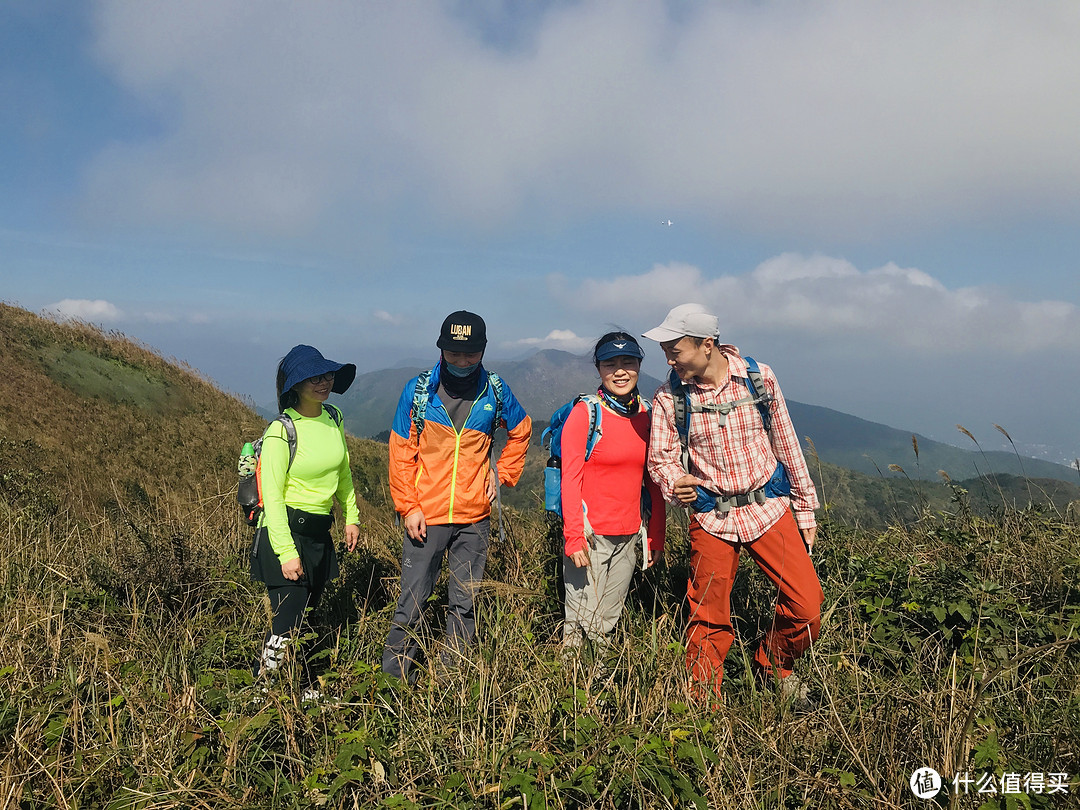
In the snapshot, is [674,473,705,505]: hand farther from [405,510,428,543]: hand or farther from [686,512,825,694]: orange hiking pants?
[405,510,428,543]: hand

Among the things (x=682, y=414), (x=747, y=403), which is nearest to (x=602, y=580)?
(x=682, y=414)

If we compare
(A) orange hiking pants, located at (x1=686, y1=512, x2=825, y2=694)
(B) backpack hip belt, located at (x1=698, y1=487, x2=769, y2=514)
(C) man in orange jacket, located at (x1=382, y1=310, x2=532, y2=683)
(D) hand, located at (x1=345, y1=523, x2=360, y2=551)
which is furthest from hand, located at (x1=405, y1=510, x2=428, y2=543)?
(B) backpack hip belt, located at (x1=698, y1=487, x2=769, y2=514)

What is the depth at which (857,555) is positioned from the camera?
15.6 feet

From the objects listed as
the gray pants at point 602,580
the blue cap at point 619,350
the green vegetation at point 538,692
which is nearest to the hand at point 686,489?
the gray pants at point 602,580

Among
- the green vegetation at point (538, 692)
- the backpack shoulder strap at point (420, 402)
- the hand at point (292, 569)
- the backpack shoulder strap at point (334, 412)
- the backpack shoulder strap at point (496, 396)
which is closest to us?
the green vegetation at point (538, 692)

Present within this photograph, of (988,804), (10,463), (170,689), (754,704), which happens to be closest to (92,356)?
(10,463)

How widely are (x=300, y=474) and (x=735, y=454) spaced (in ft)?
8.77

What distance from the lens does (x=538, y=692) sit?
114 inches

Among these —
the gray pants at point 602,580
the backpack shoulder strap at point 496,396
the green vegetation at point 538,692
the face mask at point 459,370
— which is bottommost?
the green vegetation at point 538,692

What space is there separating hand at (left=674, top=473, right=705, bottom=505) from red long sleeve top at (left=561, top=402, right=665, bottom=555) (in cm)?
39

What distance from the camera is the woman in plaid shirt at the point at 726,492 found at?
136 inches

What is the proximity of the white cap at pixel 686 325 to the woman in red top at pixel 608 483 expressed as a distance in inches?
9.9

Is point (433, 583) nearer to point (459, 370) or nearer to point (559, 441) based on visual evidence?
point (559, 441)

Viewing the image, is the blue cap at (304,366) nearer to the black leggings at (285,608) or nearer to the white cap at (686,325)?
the black leggings at (285,608)
